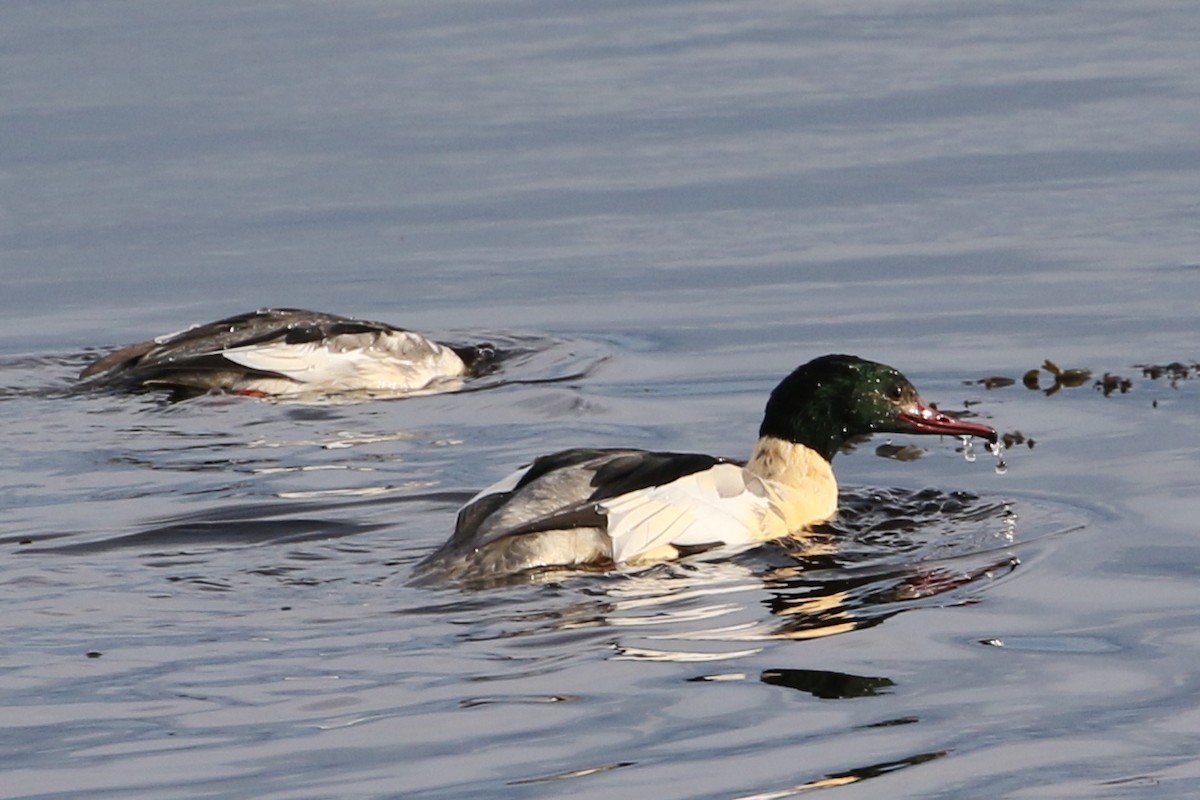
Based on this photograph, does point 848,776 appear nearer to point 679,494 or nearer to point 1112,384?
point 679,494

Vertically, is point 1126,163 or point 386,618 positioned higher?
point 1126,163

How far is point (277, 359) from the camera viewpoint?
12.7m

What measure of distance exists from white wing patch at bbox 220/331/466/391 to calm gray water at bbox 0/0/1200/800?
0.92 ft

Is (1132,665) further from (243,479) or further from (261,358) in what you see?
(261,358)

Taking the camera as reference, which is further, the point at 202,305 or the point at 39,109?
the point at 39,109

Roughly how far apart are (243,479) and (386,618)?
2.65 m

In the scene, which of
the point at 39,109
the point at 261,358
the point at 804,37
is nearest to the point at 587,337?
the point at 261,358

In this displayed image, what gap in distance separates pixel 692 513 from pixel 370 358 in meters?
4.30

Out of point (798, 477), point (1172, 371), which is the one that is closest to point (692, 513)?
point (798, 477)

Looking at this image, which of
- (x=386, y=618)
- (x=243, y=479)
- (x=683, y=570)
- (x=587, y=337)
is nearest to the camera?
(x=386, y=618)

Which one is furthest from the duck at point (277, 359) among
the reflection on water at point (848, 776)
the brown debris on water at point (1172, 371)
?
the reflection on water at point (848, 776)

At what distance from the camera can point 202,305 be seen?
14914mm

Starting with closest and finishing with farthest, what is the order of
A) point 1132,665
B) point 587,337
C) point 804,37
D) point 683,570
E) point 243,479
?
point 1132,665, point 683,570, point 243,479, point 587,337, point 804,37

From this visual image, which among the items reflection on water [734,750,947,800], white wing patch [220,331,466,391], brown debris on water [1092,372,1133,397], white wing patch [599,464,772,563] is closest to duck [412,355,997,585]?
white wing patch [599,464,772,563]
